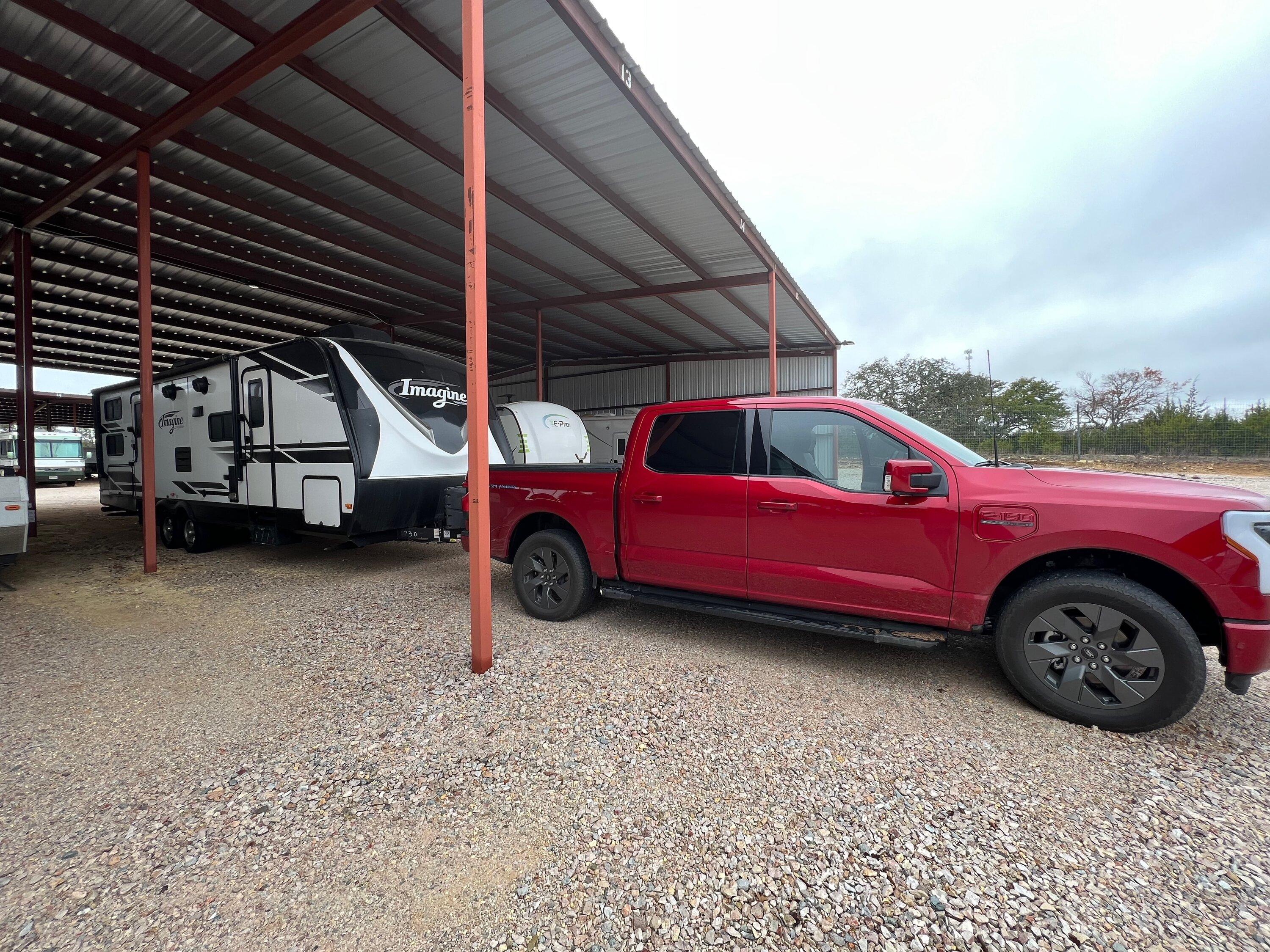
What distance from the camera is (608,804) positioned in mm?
2352

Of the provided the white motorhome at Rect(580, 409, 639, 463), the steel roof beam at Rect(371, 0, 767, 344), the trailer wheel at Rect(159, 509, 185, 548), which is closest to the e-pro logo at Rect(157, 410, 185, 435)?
the trailer wheel at Rect(159, 509, 185, 548)

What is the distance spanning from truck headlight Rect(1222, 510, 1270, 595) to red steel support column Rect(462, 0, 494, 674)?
13.0 feet

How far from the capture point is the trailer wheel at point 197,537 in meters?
7.99

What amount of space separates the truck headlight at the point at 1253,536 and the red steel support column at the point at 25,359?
1338 centimetres

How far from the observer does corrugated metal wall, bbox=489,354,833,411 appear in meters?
17.9

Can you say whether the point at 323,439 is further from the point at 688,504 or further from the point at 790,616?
the point at 790,616

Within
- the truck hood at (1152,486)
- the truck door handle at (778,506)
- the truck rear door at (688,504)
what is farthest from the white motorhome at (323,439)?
the truck hood at (1152,486)

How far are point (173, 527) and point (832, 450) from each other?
9.95 m

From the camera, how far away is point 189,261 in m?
9.84

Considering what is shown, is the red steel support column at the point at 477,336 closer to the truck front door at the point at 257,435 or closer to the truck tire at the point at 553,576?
the truck tire at the point at 553,576

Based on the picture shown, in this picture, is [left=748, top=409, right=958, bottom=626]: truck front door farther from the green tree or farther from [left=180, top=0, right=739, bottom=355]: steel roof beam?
the green tree

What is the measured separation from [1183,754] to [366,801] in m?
3.93

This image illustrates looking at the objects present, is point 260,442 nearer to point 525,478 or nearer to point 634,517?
point 525,478

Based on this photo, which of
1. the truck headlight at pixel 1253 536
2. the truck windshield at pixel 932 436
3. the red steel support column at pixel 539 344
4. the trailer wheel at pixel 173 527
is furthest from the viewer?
the red steel support column at pixel 539 344
